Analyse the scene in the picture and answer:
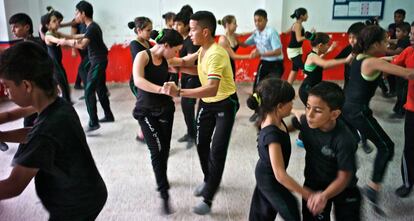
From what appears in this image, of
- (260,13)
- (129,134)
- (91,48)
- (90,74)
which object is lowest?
(129,134)

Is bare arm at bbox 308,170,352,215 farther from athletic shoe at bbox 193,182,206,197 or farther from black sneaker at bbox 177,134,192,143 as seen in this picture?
black sneaker at bbox 177,134,192,143

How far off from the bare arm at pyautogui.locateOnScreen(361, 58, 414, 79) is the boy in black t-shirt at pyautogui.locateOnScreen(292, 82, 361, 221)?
77 cm

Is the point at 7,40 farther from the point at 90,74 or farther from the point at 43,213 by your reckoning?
the point at 43,213

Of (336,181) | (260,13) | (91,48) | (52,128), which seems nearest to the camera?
(52,128)

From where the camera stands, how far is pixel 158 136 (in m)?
2.55

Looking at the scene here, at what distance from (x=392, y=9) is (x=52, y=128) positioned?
7.26 metres

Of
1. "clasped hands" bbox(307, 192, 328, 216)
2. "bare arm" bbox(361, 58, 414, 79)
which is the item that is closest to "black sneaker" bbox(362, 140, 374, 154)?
"bare arm" bbox(361, 58, 414, 79)

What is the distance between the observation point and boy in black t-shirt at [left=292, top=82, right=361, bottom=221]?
171cm

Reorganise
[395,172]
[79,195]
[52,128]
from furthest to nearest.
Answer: [395,172] < [79,195] < [52,128]

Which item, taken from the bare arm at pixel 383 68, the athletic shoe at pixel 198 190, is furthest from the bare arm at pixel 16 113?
the bare arm at pixel 383 68

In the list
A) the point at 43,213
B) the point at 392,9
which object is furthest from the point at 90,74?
the point at 392,9

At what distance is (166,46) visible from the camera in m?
2.44

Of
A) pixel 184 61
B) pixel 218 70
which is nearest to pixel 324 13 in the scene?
pixel 184 61

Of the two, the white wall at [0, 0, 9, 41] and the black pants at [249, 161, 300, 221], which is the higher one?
the white wall at [0, 0, 9, 41]
